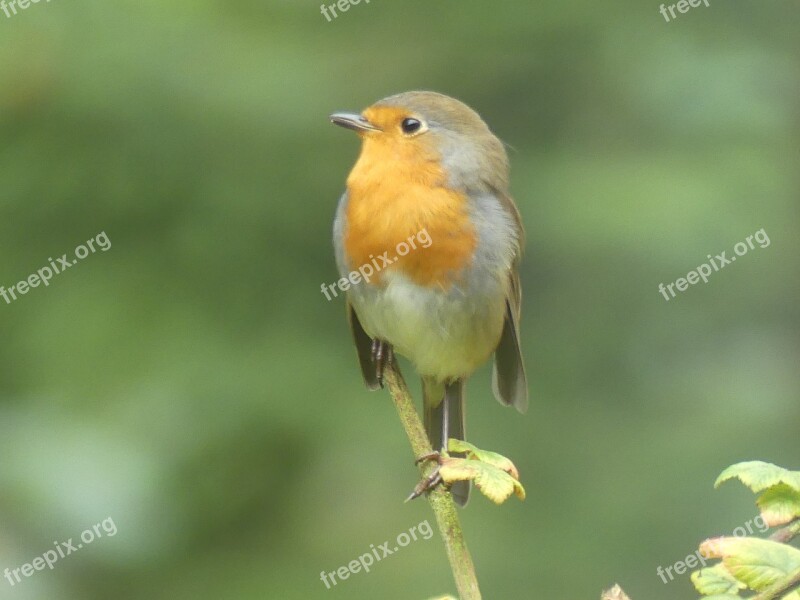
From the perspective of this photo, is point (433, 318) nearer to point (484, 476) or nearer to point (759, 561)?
point (484, 476)

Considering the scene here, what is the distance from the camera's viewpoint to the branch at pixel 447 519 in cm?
163

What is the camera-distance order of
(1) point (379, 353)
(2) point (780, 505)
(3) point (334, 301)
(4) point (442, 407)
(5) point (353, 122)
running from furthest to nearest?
(3) point (334, 301), (4) point (442, 407), (1) point (379, 353), (5) point (353, 122), (2) point (780, 505)

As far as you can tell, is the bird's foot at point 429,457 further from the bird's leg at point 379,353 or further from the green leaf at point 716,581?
the bird's leg at point 379,353

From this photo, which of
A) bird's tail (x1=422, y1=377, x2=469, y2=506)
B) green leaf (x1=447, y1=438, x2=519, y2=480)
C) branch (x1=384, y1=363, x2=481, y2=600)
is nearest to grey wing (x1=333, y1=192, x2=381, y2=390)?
bird's tail (x1=422, y1=377, x2=469, y2=506)

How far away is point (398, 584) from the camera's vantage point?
4883mm

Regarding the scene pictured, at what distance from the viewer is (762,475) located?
A: 63.9 inches

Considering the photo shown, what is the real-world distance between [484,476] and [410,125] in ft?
7.05

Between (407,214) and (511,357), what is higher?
(407,214)

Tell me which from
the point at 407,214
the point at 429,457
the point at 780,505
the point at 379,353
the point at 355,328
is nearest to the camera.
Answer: the point at 780,505

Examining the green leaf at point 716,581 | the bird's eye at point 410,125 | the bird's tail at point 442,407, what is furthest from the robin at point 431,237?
the green leaf at point 716,581

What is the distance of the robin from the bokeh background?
655 millimetres

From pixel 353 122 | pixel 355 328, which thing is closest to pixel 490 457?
pixel 353 122

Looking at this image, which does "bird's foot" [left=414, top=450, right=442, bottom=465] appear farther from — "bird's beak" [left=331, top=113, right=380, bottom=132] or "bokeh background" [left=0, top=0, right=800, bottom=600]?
"bird's beak" [left=331, top=113, right=380, bottom=132]

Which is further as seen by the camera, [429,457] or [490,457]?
[429,457]
